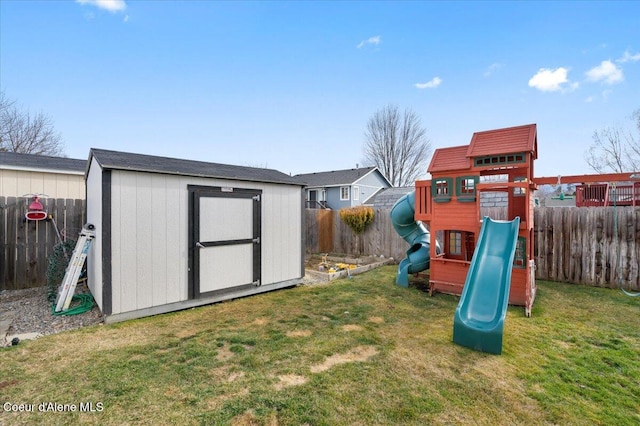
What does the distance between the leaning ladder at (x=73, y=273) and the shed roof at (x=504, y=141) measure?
679cm

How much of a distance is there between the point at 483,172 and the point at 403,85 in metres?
8.07

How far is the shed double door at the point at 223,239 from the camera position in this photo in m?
4.74

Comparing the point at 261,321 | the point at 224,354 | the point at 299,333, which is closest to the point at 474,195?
the point at 299,333

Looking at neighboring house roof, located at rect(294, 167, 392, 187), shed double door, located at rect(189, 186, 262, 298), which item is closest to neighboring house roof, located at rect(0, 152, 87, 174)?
shed double door, located at rect(189, 186, 262, 298)

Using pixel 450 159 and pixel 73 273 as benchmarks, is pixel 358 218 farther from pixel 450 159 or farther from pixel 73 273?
pixel 73 273

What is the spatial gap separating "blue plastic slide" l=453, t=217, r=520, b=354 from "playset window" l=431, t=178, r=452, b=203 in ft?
3.26

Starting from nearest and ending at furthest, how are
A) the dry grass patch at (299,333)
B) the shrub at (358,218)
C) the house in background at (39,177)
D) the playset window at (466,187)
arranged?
the dry grass patch at (299,333), the playset window at (466,187), the house in background at (39,177), the shrub at (358,218)

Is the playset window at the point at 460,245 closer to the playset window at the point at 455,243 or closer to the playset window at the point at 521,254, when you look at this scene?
the playset window at the point at 455,243

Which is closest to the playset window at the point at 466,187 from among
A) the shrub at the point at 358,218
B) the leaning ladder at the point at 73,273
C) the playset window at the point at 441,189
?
the playset window at the point at 441,189

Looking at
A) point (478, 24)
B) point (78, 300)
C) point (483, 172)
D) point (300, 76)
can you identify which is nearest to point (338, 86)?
point (300, 76)

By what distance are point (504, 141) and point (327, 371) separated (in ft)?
16.2

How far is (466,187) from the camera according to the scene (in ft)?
18.1

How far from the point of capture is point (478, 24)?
822cm

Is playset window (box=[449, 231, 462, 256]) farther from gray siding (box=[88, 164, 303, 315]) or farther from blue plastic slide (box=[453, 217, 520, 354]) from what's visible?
gray siding (box=[88, 164, 303, 315])
